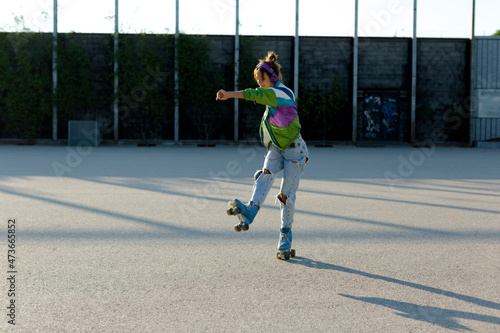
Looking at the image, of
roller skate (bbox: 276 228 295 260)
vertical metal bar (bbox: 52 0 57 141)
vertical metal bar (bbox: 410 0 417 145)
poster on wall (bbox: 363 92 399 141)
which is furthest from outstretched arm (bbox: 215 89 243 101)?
vertical metal bar (bbox: 410 0 417 145)

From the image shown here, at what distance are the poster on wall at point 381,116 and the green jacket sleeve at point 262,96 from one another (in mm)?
21464

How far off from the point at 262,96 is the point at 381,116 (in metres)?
21.9

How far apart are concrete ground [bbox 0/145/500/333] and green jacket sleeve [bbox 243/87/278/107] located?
1.30 m

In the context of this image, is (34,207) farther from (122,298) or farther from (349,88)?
(349,88)

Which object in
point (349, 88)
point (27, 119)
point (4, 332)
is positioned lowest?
point (4, 332)

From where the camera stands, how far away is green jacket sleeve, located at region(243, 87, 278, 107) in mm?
4156

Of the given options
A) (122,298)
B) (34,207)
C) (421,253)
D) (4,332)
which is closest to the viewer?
(4,332)

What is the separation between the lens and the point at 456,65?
995 inches

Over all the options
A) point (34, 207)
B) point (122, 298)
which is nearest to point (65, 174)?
point (34, 207)

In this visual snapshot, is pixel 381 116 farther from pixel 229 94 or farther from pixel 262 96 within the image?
pixel 229 94

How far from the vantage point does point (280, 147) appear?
15.0 ft

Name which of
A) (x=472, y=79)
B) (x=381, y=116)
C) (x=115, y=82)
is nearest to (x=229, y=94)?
(x=115, y=82)

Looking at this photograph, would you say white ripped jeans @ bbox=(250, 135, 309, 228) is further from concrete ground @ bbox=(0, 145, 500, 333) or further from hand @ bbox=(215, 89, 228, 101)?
hand @ bbox=(215, 89, 228, 101)

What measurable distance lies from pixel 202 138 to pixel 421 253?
20839 mm
